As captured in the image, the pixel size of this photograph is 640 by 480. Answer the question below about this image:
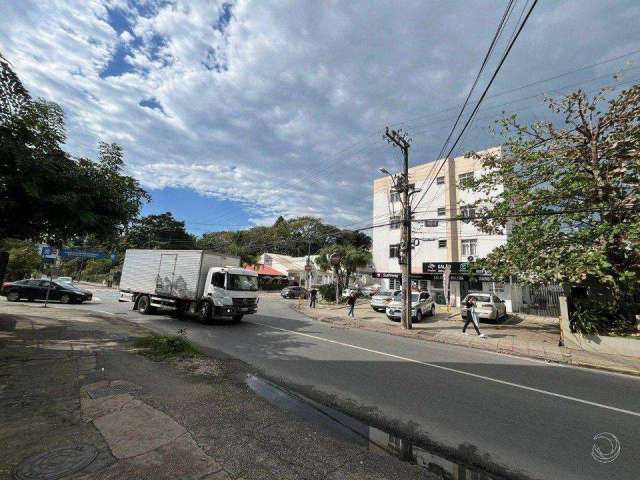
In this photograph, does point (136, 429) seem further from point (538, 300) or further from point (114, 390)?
point (538, 300)

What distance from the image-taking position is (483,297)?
18.5 m

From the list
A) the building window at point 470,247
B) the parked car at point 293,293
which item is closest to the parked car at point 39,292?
the parked car at point 293,293

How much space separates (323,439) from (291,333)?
8409 millimetres

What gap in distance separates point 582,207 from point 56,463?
648 inches

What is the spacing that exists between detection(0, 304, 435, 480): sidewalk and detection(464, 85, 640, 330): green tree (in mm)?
11641

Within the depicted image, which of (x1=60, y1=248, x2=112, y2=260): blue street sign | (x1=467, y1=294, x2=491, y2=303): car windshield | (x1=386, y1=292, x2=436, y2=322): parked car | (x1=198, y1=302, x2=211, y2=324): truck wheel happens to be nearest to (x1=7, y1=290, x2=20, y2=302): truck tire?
(x1=198, y1=302, x2=211, y2=324): truck wheel

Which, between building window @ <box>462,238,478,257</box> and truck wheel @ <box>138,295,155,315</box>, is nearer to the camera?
truck wheel @ <box>138,295,155,315</box>

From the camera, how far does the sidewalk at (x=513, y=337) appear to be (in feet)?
32.0

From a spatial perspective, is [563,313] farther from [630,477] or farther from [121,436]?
[121,436]

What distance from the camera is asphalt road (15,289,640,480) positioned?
13.0 feet

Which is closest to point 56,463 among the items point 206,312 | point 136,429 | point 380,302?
point 136,429

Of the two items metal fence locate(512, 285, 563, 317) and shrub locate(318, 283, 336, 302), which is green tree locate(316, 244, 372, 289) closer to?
shrub locate(318, 283, 336, 302)

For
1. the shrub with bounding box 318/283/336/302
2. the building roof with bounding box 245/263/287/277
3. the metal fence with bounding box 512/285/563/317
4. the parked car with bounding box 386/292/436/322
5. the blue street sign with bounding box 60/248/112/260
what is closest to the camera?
the parked car with bounding box 386/292/436/322

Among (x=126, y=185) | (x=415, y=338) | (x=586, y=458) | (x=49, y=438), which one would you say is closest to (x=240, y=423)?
(x=49, y=438)
